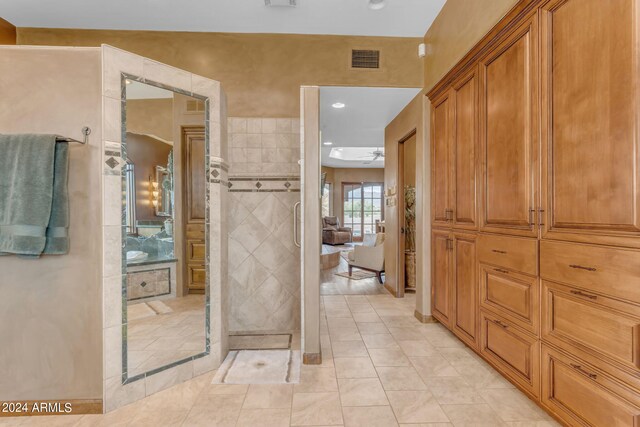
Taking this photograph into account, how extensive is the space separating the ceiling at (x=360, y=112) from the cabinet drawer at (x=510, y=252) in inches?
79.5

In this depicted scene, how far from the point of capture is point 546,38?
1.80 meters

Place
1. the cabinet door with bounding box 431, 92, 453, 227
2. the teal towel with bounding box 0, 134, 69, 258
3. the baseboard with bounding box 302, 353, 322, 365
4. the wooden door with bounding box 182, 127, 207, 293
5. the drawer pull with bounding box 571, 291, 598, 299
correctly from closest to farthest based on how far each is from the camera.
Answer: the drawer pull with bounding box 571, 291, 598, 299, the teal towel with bounding box 0, 134, 69, 258, the wooden door with bounding box 182, 127, 207, 293, the baseboard with bounding box 302, 353, 322, 365, the cabinet door with bounding box 431, 92, 453, 227

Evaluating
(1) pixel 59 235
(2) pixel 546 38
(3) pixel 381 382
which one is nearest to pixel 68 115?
(1) pixel 59 235

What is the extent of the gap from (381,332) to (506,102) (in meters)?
2.27

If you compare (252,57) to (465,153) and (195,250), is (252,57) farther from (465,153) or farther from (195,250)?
(465,153)

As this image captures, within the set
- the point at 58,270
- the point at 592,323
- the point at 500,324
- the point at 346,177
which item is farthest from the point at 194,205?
the point at 346,177

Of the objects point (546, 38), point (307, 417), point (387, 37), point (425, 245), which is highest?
point (387, 37)

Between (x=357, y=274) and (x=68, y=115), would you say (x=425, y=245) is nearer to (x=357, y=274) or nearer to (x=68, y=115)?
(x=357, y=274)

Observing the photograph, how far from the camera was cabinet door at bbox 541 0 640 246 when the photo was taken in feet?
4.50

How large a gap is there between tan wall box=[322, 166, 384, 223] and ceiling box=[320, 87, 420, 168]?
211 inches

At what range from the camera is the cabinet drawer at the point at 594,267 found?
4.50 ft

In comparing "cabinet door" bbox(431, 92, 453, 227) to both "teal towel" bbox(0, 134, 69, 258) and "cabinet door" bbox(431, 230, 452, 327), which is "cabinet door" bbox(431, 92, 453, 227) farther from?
"teal towel" bbox(0, 134, 69, 258)

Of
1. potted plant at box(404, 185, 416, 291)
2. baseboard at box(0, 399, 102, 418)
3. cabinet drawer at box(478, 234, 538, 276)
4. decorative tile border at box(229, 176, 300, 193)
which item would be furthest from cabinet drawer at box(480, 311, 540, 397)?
baseboard at box(0, 399, 102, 418)

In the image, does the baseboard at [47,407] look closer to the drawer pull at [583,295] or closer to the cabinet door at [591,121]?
the drawer pull at [583,295]
